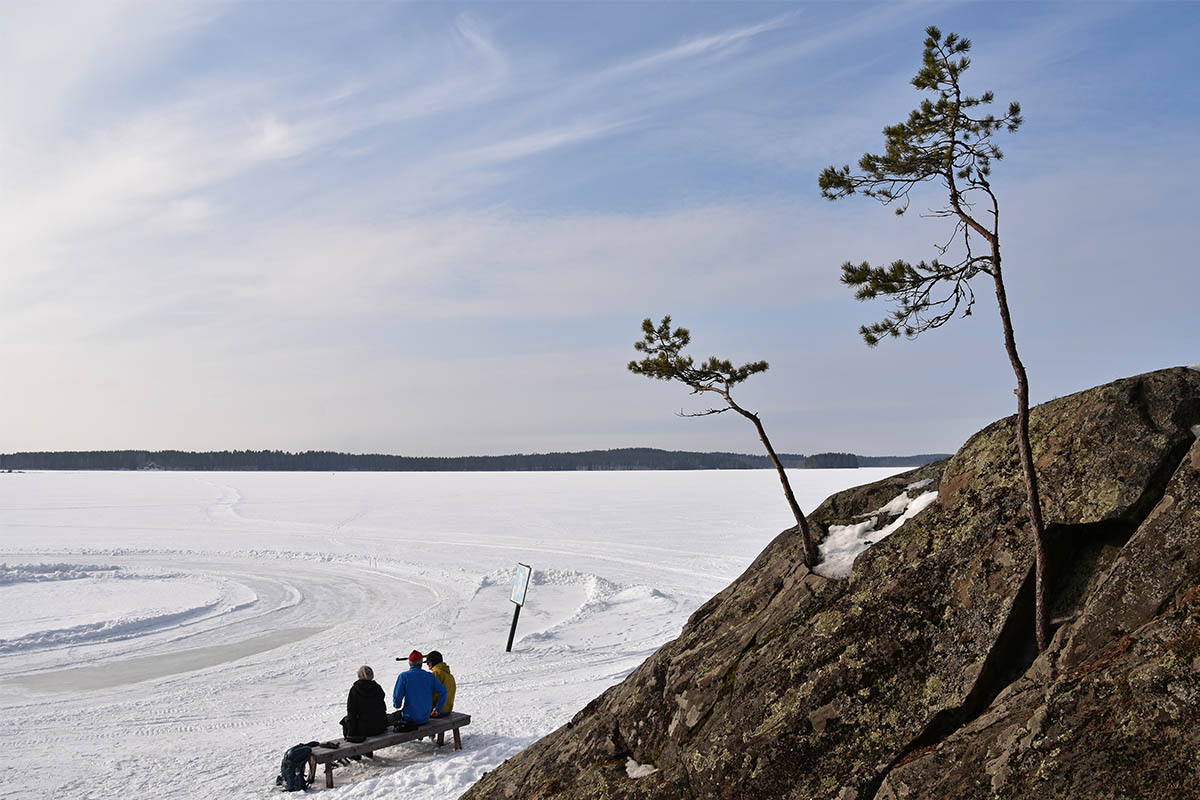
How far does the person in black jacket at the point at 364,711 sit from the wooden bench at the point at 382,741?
0.08 m

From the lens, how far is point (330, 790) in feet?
29.2

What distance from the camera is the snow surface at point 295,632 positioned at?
997 cm

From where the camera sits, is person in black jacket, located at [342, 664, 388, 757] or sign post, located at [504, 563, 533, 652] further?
sign post, located at [504, 563, 533, 652]

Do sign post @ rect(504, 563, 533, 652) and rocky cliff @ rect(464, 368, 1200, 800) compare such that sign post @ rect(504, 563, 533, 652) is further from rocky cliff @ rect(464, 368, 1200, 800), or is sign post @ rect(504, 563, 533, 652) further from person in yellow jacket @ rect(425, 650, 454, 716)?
rocky cliff @ rect(464, 368, 1200, 800)

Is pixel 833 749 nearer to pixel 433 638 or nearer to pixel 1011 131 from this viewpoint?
pixel 1011 131

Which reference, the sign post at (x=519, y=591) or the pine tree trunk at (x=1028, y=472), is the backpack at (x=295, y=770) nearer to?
the sign post at (x=519, y=591)

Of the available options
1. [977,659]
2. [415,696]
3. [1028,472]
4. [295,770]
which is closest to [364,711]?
[415,696]

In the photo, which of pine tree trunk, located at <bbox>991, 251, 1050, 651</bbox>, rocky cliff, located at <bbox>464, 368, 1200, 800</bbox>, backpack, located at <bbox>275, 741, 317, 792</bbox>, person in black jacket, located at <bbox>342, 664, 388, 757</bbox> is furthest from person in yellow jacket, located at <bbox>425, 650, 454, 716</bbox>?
pine tree trunk, located at <bbox>991, 251, 1050, 651</bbox>

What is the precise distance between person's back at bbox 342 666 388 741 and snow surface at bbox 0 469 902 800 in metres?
0.46

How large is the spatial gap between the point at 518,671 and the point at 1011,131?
1149cm

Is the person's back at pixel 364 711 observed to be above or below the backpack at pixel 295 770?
above

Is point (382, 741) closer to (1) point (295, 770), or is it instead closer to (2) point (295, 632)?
(1) point (295, 770)

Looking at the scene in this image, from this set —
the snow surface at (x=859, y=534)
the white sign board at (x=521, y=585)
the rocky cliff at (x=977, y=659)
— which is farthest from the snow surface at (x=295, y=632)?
the white sign board at (x=521, y=585)

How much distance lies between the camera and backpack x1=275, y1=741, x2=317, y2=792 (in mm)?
8969
